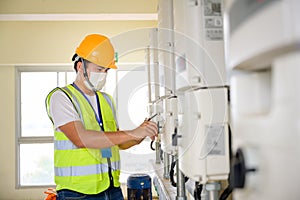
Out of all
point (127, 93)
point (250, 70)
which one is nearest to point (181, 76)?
point (127, 93)

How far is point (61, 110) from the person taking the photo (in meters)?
1.77

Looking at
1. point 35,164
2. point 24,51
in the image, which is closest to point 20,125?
point 35,164

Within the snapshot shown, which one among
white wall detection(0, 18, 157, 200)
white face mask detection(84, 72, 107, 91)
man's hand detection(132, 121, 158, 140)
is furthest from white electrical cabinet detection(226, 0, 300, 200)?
white wall detection(0, 18, 157, 200)

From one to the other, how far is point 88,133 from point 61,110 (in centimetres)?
17

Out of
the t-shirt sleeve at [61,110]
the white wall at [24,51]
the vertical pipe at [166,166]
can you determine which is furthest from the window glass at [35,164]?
the t-shirt sleeve at [61,110]

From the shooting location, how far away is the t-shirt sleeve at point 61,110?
5.80 ft

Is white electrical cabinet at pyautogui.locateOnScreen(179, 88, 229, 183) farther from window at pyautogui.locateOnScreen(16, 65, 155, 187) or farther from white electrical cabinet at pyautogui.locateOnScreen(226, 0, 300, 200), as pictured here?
window at pyautogui.locateOnScreen(16, 65, 155, 187)

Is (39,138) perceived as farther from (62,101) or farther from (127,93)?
(127,93)

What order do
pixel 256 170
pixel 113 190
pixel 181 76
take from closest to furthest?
pixel 256 170
pixel 181 76
pixel 113 190

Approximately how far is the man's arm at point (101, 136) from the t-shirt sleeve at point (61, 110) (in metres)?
0.02

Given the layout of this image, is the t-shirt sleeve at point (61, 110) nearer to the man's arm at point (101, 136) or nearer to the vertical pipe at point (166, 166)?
the man's arm at point (101, 136)

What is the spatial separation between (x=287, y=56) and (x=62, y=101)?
146cm

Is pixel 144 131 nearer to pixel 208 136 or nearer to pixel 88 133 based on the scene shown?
pixel 88 133

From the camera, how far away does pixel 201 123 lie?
1.08 m
